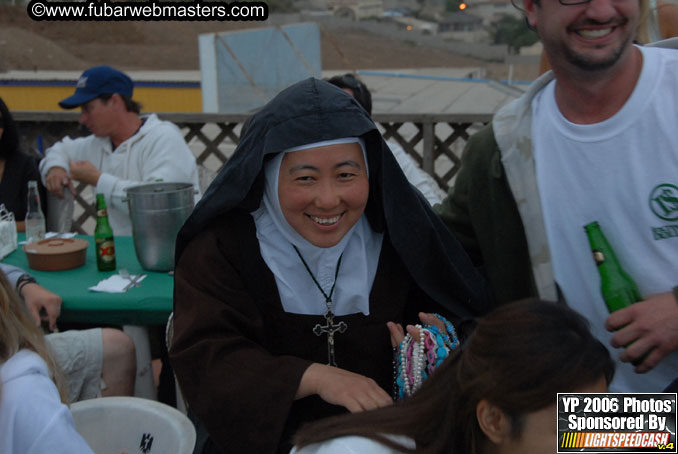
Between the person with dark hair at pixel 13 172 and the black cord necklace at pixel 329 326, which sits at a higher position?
the person with dark hair at pixel 13 172

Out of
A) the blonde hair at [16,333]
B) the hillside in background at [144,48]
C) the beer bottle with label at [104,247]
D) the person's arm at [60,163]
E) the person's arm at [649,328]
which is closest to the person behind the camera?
the person's arm at [649,328]

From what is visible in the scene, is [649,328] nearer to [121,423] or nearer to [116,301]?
[121,423]

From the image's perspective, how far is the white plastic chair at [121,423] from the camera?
2.24 m

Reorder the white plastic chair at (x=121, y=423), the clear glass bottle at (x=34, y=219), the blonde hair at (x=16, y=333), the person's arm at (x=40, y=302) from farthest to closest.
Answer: the clear glass bottle at (x=34, y=219) < the person's arm at (x=40, y=302) < the white plastic chair at (x=121, y=423) < the blonde hair at (x=16, y=333)

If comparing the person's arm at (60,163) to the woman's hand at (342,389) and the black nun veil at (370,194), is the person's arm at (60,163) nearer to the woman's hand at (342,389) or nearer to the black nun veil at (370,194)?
the black nun veil at (370,194)

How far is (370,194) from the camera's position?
1885mm

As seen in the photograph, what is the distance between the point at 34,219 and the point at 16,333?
206cm

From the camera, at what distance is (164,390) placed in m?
3.46

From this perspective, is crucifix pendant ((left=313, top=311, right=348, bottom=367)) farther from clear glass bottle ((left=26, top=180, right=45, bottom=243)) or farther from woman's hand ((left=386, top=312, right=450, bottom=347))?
clear glass bottle ((left=26, top=180, right=45, bottom=243))

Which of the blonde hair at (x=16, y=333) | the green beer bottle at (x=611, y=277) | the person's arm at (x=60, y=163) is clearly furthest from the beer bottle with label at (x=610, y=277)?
the person's arm at (x=60, y=163)

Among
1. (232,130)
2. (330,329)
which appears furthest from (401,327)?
(232,130)

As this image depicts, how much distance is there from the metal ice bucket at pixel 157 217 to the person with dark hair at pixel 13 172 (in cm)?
151

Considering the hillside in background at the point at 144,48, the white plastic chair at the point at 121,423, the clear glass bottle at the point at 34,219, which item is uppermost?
the hillside in background at the point at 144,48

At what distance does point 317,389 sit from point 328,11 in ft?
205
